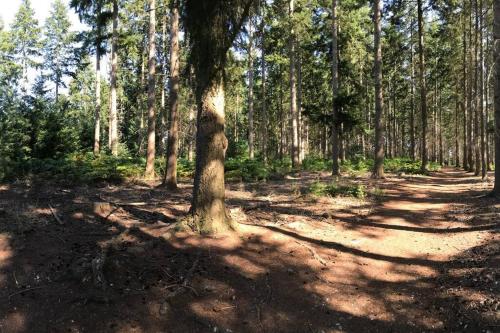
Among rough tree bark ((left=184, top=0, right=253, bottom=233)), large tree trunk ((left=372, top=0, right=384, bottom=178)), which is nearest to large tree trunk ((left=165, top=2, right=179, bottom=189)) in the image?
rough tree bark ((left=184, top=0, right=253, bottom=233))

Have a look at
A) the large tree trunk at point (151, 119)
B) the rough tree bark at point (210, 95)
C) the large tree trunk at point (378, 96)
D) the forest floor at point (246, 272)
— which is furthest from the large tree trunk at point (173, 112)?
the large tree trunk at point (378, 96)

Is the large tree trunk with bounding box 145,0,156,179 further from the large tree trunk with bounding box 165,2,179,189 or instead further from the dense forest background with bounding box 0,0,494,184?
the large tree trunk with bounding box 165,2,179,189

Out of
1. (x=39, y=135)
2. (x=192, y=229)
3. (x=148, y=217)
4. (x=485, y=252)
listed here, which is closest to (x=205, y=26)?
(x=192, y=229)

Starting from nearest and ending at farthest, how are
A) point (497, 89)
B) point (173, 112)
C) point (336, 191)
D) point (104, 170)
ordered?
point (497, 89)
point (336, 191)
point (173, 112)
point (104, 170)

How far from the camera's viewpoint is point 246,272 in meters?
5.86

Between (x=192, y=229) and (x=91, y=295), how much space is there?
2.32 metres

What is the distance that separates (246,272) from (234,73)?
4386mm

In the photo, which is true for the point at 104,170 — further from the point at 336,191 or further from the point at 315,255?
the point at 315,255

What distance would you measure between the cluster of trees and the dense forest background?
0.10 meters

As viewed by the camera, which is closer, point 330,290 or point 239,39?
point 330,290

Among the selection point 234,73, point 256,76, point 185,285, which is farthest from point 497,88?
point 256,76

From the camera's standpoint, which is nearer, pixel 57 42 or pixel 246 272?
pixel 246 272

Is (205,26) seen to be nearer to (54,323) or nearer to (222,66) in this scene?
(222,66)

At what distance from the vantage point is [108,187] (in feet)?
43.7
